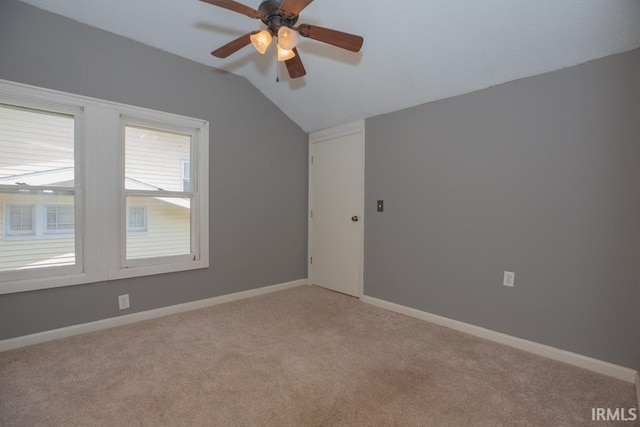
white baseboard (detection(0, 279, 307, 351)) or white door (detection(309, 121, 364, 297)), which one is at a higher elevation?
white door (detection(309, 121, 364, 297))

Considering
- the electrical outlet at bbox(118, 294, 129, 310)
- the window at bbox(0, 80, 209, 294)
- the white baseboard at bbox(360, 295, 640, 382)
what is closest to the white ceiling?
the window at bbox(0, 80, 209, 294)

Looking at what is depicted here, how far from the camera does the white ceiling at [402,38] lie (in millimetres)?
1915

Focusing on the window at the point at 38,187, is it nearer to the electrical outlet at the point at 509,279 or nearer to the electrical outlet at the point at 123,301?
the electrical outlet at the point at 123,301

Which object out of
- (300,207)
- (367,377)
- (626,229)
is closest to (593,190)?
(626,229)

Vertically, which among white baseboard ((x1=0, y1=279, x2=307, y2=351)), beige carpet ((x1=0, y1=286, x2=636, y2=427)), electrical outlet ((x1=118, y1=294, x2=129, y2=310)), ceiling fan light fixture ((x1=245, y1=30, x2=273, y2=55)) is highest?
ceiling fan light fixture ((x1=245, y1=30, x2=273, y2=55))

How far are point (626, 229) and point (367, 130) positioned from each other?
7.54 ft

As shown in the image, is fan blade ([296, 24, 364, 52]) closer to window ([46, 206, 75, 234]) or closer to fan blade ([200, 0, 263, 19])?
fan blade ([200, 0, 263, 19])

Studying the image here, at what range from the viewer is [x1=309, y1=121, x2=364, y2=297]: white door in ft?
11.6

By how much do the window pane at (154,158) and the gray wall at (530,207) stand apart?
2181 millimetres

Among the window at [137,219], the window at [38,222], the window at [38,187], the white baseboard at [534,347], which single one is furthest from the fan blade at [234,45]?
the white baseboard at [534,347]

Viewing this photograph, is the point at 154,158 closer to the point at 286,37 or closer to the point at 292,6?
the point at 286,37

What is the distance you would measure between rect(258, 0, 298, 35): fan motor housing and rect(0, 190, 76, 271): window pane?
213cm

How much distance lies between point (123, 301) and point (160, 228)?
0.73m

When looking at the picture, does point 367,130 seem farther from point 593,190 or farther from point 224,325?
point 224,325
